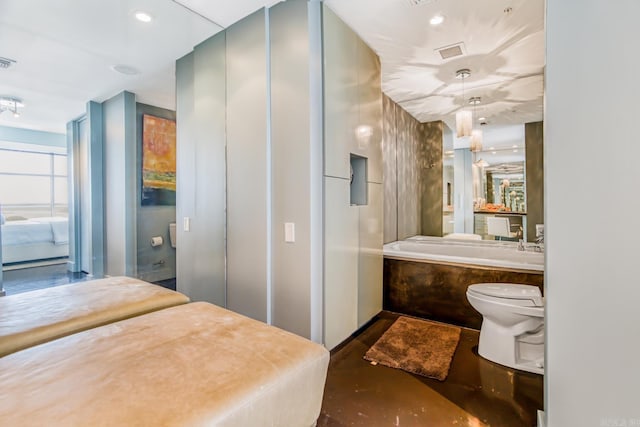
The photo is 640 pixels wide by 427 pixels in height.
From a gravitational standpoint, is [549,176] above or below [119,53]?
below

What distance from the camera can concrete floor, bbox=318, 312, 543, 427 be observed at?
5.38ft

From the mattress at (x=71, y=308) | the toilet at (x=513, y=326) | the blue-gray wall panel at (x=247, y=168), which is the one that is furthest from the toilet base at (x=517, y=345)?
the mattress at (x=71, y=308)

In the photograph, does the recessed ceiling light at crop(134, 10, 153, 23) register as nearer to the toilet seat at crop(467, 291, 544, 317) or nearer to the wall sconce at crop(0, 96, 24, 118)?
the wall sconce at crop(0, 96, 24, 118)

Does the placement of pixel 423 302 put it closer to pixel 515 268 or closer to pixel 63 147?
pixel 515 268

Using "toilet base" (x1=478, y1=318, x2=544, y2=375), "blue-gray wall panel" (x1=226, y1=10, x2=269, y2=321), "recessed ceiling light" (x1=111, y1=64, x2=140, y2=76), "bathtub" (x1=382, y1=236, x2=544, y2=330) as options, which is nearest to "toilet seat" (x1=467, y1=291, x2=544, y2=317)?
"toilet base" (x1=478, y1=318, x2=544, y2=375)

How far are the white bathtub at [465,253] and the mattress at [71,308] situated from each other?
2430 millimetres

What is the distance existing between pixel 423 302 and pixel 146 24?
366cm

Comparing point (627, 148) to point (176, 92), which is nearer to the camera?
point (627, 148)

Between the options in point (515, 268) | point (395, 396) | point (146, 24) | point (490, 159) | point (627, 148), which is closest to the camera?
point (627, 148)

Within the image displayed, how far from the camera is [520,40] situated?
258cm

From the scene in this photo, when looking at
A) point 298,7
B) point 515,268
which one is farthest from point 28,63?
point 515,268

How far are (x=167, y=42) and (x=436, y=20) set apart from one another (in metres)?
2.35

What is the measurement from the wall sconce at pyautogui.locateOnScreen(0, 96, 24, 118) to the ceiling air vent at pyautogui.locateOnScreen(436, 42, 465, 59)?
3605mm

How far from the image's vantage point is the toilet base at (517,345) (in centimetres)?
217
